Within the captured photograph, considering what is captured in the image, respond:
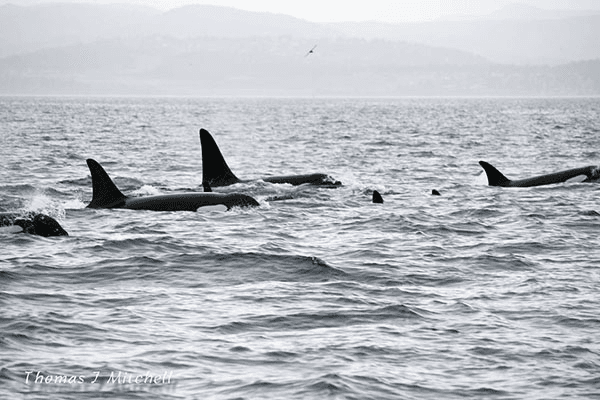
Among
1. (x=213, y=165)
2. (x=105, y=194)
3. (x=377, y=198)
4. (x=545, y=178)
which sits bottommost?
(x=377, y=198)

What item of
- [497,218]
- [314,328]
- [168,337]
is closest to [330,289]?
[314,328]

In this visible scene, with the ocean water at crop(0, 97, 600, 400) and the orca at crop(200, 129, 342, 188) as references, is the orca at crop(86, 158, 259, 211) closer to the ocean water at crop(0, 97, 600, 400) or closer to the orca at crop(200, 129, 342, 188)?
the ocean water at crop(0, 97, 600, 400)

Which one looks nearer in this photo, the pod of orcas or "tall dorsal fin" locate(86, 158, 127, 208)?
the pod of orcas

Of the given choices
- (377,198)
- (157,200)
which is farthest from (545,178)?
(157,200)

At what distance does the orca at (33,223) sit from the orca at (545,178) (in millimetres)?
10974

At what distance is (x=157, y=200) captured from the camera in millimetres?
18953

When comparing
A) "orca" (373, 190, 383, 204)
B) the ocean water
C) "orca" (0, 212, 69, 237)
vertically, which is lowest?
"orca" (373, 190, 383, 204)

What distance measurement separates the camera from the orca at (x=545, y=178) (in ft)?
79.5

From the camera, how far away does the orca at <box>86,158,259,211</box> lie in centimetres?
1869

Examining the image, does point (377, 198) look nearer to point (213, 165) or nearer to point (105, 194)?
point (213, 165)

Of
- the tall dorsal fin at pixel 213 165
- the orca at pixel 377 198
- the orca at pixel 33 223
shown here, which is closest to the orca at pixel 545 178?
the orca at pixel 377 198

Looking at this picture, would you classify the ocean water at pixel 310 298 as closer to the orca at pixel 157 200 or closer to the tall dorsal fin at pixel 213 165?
the orca at pixel 157 200

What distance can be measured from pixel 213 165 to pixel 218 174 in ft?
0.97

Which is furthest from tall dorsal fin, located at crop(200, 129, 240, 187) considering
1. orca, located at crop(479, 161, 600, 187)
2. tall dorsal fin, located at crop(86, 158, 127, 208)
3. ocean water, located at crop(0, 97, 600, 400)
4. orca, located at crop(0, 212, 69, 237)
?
orca, located at crop(0, 212, 69, 237)
